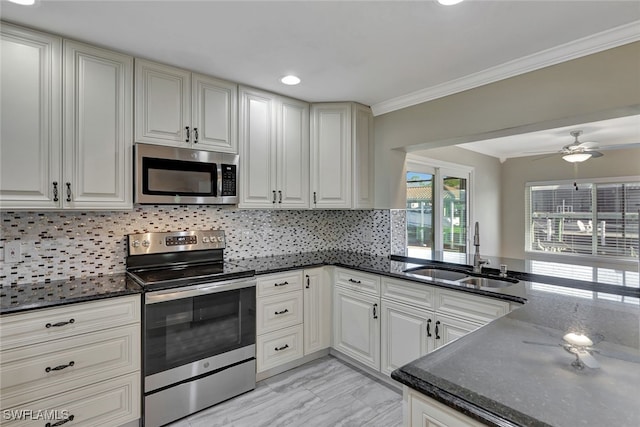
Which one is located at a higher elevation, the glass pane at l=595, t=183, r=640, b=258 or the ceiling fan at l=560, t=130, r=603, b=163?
the ceiling fan at l=560, t=130, r=603, b=163

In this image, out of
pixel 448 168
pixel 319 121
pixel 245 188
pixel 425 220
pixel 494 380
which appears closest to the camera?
pixel 494 380

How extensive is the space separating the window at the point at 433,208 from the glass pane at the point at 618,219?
2.29 meters

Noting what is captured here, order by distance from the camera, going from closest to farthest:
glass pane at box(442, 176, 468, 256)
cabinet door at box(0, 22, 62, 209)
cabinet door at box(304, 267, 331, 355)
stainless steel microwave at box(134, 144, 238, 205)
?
1. cabinet door at box(0, 22, 62, 209)
2. stainless steel microwave at box(134, 144, 238, 205)
3. cabinet door at box(304, 267, 331, 355)
4. glass pane at box(442, 176, 468, 256)

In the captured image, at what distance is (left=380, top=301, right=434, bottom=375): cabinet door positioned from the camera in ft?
7.63

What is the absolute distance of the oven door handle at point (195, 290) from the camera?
2039 millimetres

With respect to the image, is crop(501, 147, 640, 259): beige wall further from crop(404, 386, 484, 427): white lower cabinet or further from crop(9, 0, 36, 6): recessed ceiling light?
crop(9, 0, 36, 6): recessed ceiling light

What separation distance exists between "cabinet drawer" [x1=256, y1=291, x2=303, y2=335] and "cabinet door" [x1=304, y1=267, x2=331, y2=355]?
0.31 ft

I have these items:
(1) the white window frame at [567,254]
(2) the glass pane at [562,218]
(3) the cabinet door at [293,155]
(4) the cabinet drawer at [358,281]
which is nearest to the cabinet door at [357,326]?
(4) the cabinet drawer at [358,281]

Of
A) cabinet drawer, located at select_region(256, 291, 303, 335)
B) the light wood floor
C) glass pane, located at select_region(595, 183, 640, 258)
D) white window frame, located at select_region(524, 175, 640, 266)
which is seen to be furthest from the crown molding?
glass pane, located at select_region(595, 183, 640, 258)

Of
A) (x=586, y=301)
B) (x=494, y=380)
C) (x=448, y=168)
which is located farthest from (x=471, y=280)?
(x=448, y=168)

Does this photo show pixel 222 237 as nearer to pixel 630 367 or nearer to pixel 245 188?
pixel 245 188

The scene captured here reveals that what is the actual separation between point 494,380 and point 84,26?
2597 mm

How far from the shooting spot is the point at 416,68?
237 centimetres

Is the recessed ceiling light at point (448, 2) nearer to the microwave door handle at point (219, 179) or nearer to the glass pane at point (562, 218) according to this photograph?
the microwave door handle at point (219, 179)
